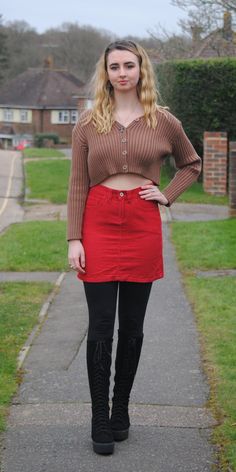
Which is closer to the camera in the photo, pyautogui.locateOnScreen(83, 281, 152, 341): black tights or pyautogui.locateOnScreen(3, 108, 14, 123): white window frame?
pyautogui.locateOnScreen(83, 281, 152, 341): black tights

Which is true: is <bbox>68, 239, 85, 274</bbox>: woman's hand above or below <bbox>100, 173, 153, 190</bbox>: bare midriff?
below

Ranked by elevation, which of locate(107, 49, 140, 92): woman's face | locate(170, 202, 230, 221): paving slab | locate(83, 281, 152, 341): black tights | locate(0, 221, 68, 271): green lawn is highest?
locate(107, 49, 140, 92): woman's face

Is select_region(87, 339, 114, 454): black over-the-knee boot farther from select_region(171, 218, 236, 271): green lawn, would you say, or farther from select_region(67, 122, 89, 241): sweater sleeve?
select_region(171, 218, 236, 271): green lawn

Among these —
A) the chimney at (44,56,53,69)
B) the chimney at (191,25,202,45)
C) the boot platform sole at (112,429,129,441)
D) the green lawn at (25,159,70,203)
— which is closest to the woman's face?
the boot platform sole at (112,429,129,441)

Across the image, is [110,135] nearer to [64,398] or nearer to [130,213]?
[130,213]

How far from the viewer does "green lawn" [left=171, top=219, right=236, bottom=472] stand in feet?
15.0

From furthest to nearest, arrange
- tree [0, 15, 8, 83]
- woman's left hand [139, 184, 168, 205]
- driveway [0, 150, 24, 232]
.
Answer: tree [0, 15, 8, 83] → driveway [0, 150, 24, 232] → woman's left hand [139, 184, 168, 205]

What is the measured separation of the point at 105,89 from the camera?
4.16 meters

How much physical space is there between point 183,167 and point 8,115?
7279 centimetres

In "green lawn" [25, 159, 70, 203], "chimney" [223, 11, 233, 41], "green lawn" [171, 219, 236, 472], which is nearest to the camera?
"green lawn" [171, 219, 236, 472]

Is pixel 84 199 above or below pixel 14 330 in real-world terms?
above

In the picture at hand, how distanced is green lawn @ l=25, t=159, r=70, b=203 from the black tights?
12.9m

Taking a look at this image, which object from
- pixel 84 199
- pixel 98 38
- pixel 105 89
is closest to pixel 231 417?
pixel 84 199

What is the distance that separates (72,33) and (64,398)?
72532mm
